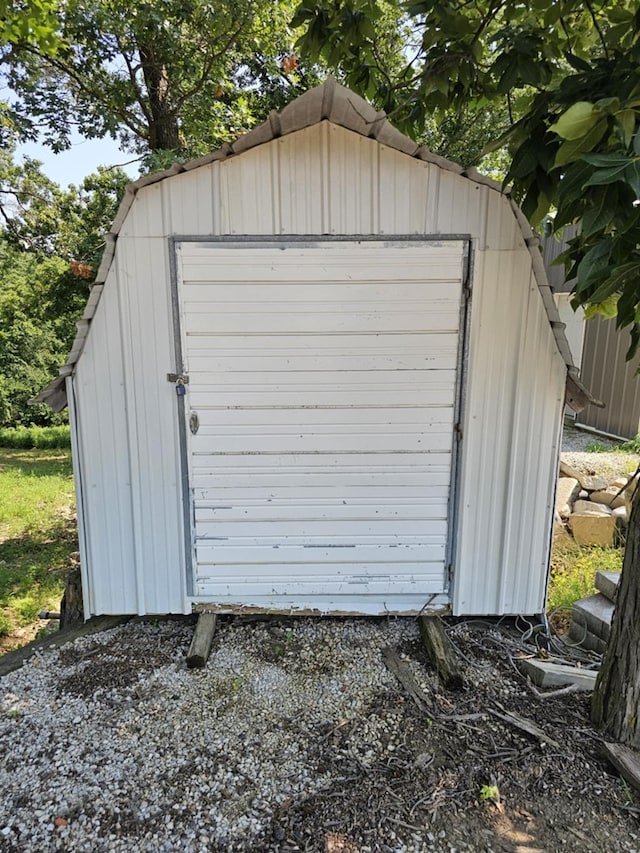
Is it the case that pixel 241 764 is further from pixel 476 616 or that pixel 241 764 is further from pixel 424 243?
pixel 424 243

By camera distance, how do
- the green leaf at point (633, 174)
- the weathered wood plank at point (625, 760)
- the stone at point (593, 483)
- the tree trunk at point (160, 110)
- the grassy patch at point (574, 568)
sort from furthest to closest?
the tree trunk at point (160, 110) < the stone at point (593, 483) < the grassy patch at point (574, 568) < the weathered wood plank at point (625, 760) < the green leaf at point (633, 174)

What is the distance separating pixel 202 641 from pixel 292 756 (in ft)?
3.17

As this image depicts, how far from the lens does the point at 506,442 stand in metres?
3.16

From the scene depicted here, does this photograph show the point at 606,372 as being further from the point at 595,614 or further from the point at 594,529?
the point at 595,614

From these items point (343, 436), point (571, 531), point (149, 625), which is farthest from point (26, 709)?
point (571, 531)

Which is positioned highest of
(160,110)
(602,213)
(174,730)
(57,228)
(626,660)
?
(160,110)

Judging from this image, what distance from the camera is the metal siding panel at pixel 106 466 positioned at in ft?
9.89

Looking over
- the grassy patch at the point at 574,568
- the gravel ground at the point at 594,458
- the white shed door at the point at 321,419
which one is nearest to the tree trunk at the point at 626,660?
the white shed door at the point at 321,419

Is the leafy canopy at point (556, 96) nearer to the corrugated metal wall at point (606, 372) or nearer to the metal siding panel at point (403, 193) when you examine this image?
the metal siding panel at point (403, 193)

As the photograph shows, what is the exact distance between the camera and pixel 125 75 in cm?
603

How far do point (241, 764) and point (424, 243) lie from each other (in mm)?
2778

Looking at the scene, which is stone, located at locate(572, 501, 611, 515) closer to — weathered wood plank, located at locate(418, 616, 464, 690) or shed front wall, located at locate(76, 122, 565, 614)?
shed front wall, located at locate(76, 122, 565, 614)

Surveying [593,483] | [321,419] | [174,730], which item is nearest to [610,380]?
[593,483]

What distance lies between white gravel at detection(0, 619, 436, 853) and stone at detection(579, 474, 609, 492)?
3.58 meters
